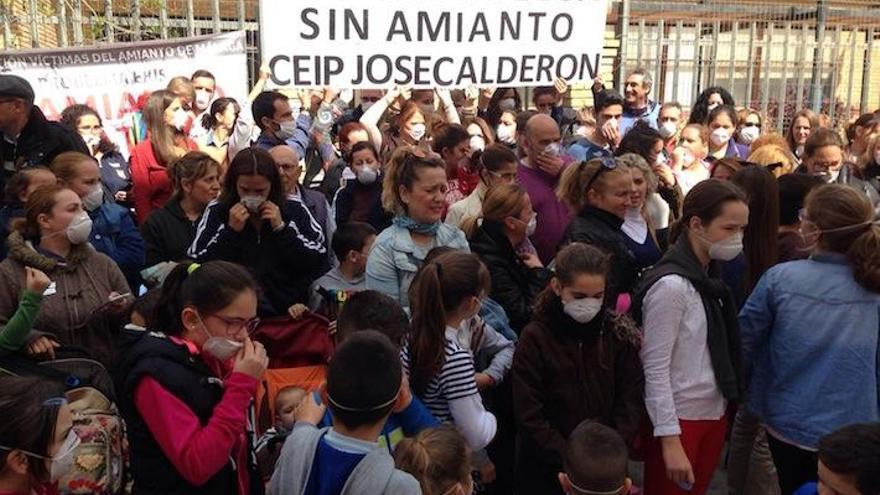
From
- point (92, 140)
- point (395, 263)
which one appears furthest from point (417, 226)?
point (92, 140)

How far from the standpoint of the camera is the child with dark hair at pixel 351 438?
2.29m

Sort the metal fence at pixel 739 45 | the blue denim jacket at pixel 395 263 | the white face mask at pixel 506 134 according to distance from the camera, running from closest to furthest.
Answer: the blue denim jacket at pixel 395 263, the white face mask at pixel 506 134, the metal fence at pixel 739 45

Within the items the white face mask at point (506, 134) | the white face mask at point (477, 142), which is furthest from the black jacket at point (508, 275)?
the white face mask at point (506, 134)

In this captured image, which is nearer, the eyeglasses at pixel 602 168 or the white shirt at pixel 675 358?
the white shirt at pixel 675 358

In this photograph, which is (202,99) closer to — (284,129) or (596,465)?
(284,129)

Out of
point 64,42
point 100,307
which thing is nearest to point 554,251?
point 100,307

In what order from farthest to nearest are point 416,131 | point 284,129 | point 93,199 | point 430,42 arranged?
point 430,42 < point 416,131 < point 284,129 < point 93,199

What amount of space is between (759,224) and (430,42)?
12.3 feet

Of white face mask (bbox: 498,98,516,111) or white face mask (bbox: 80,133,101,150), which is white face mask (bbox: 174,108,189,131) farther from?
white face mask (bbox: 498,98,516,111)

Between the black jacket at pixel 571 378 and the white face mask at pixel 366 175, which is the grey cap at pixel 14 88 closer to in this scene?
the white face mask at pixel 366 175

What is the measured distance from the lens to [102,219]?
4758 millimetres

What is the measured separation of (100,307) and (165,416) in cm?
152

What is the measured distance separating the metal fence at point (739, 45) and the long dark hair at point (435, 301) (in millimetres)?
6662

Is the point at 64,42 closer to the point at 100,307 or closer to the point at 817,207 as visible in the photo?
the point at 100,307
